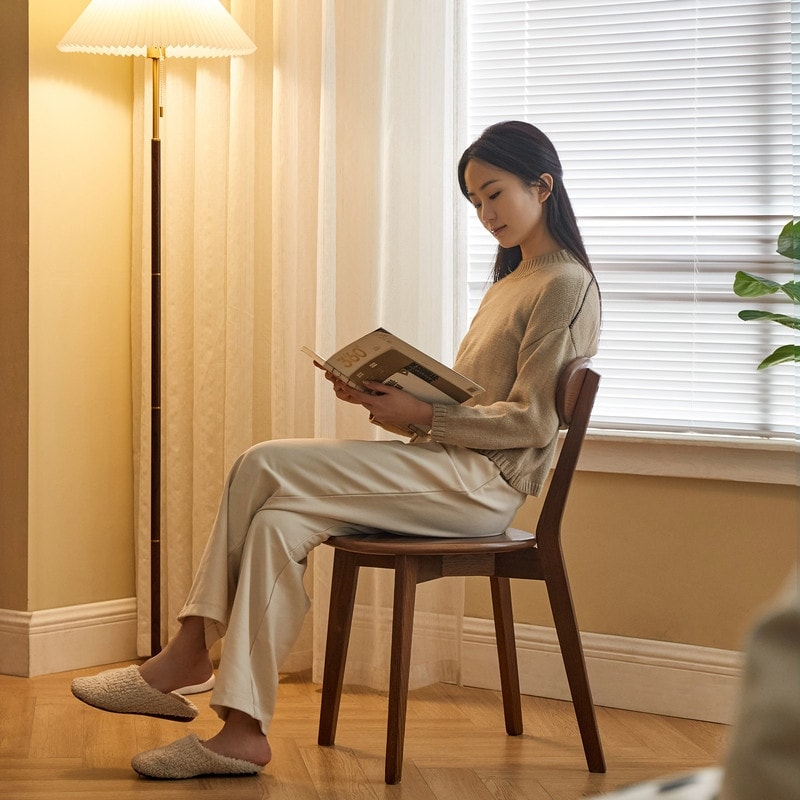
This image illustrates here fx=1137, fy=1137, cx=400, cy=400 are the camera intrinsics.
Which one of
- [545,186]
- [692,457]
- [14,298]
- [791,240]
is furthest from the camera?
[14,298]

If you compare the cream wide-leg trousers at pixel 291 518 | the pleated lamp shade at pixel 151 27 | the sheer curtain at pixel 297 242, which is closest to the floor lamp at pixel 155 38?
the pleated lamp shade at pixel 151 27

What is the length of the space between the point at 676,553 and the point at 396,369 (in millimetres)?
910

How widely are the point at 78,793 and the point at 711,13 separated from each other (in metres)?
2.08

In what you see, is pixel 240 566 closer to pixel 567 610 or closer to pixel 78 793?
pixel 78 793

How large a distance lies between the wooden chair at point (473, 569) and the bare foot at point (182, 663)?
0.94ft

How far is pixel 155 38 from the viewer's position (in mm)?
2693

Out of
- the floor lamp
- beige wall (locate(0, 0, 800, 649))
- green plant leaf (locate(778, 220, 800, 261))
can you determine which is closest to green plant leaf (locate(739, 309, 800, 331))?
green plant leaf (locate(778, 220, 800, 261))

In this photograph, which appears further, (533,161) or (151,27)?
(151,27)

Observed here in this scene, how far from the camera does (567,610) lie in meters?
2.15

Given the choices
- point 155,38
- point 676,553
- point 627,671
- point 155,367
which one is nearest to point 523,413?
point 676,553

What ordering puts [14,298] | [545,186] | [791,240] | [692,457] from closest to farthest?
[791,240] < [545,186] < [692,457] < [14,298]

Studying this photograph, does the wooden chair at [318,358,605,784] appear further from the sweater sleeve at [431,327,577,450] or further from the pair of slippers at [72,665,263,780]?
the pair of slippers at [72,665,263,780]

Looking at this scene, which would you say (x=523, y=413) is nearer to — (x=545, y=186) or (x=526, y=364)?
(x=526, y=364)

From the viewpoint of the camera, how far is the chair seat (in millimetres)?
2037
